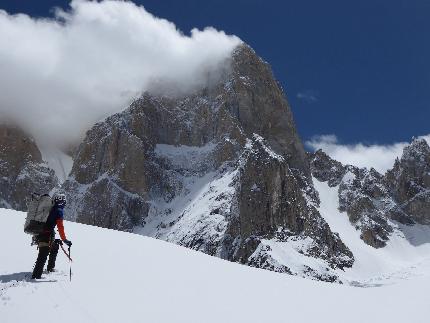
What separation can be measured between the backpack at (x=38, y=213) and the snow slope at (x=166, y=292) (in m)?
1.20

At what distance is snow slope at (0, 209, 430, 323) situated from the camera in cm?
1309

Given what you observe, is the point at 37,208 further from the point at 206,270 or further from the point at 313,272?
the point at 313,272

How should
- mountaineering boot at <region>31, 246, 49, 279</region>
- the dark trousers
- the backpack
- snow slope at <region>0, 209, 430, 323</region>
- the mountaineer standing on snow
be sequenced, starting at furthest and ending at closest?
1. the backpack
2. the mountaineer standing on snow
3. the dark trousers
4. mountaineering boot at <region>31, 246, 49, 279</region>
5. snow slope at <region>0, 209, 430, 323</region>

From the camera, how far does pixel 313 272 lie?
618 ft

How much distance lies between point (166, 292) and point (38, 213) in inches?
170

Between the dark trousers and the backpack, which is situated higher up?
the backpack

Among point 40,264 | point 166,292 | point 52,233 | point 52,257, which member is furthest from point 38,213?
point 166,292

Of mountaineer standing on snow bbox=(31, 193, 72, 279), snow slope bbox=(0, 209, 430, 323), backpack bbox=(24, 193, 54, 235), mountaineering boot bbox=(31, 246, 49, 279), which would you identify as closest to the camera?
snow slope bbox=(0, 209, 430, 323)

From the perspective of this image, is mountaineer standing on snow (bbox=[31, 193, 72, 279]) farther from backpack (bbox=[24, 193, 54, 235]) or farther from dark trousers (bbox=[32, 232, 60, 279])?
backpack (bbox=[24, 193, 54, 235])

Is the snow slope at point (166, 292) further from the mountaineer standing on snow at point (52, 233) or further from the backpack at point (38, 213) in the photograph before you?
the backpack at point (38, 213)

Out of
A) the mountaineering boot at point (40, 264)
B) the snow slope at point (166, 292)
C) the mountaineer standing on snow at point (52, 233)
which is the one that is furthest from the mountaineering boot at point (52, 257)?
the mountaineering boot at point (40, 264)

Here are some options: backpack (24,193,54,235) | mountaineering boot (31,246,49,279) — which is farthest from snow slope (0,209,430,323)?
backpack (24,193,54,235)

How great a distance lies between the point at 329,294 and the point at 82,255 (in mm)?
8120

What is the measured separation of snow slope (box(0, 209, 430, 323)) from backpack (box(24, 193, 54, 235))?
120cm
